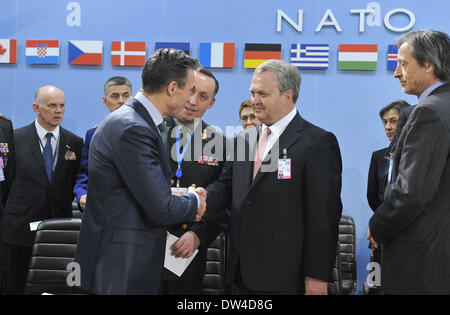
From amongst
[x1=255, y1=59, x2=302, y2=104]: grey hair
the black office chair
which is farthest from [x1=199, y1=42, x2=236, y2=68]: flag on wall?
[x1=255, y1=59, x2=302, y2=104]: grey hair

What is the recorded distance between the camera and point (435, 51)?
226 cm

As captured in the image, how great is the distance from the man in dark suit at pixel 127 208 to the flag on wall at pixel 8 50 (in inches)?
142

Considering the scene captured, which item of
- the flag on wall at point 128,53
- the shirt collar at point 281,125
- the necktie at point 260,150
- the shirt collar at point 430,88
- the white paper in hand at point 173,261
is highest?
the flag on wall at point 128,53

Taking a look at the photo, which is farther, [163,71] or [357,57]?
[357,57]

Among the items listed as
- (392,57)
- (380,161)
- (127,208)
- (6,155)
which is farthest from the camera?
(392,57)

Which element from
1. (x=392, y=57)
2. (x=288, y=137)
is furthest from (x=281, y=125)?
(x=392, y=57)

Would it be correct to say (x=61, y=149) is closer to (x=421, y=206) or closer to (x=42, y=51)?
(x=42, y=51)

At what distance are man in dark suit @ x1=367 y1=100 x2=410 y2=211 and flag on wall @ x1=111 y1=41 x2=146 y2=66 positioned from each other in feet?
8.31

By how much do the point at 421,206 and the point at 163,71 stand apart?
1308 millimetres

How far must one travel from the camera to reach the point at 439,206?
6.88ft

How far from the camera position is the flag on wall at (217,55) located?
4832 mm

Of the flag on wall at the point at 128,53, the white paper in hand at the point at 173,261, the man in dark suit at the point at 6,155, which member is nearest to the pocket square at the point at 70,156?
the man in dark suit at the point at 6,155

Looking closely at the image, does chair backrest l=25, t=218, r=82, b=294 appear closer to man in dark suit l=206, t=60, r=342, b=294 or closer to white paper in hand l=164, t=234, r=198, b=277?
white paper in hand l=164, t=234, r=198, b=277

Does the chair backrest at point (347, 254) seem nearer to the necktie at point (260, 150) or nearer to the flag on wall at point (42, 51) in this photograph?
the necktie at point (260, 150)
